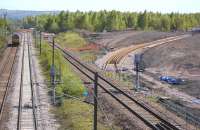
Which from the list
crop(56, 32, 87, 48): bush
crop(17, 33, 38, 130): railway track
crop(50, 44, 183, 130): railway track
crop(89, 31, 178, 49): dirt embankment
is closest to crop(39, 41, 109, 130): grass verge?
crop(17, 33, 38, 130): railway track

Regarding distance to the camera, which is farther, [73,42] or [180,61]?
Answer: [73,42]

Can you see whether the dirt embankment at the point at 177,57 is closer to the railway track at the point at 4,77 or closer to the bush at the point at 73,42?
the railway track at the point at 4,77

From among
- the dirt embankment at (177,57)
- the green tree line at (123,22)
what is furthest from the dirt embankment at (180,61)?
the green tree line at (123,22)

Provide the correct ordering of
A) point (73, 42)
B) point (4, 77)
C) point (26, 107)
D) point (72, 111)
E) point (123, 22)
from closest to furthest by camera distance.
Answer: point (72, 111) → point (26, 107) → point (4, 77) → point (73, 42) → point (123, 22)

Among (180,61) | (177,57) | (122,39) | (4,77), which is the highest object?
(122,39)

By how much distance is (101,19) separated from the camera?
15350 centimetres

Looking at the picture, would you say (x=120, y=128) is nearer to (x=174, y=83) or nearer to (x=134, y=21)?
(x=174, y=83)

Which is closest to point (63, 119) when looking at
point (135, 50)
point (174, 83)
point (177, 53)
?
point (174, 83)

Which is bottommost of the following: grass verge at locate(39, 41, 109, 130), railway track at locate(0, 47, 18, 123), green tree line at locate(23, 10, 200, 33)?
railway track at locate(0, 47, 18, 123)

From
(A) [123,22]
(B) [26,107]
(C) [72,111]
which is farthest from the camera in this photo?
(A) [123,22]

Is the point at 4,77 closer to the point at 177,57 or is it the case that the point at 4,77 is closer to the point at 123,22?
the point at 177,57

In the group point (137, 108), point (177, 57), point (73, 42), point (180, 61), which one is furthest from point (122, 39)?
point (137, 108)

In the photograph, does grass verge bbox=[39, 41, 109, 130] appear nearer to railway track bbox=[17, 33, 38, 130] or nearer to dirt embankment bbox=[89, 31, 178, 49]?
railway track bbox=[17, 33, 38, 130]

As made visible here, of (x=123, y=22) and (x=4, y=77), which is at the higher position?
(x=123, y=22)
